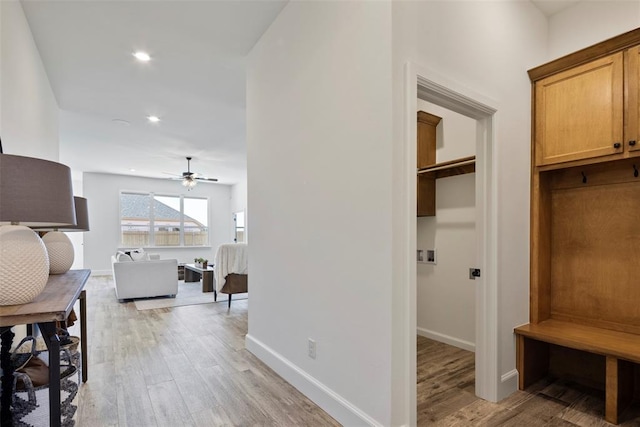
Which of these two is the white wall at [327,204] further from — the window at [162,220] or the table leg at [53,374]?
the window at [162,220]

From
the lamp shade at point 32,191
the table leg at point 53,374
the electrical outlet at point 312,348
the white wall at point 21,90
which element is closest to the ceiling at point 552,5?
the electrical outlet at point 312,348

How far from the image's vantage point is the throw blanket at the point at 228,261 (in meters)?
5.14

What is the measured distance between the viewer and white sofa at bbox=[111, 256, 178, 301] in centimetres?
560

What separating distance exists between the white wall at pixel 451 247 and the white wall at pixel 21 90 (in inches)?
144

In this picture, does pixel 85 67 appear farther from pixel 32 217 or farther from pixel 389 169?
pixel 389 169

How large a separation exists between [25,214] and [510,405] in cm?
295

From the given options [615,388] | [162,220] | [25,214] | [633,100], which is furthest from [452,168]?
[162,220]

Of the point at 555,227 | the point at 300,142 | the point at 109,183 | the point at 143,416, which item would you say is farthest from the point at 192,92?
the point at 109,183

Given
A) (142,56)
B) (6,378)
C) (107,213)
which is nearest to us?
(6,378)

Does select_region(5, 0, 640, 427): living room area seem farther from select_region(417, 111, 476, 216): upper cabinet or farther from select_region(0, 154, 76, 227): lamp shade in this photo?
select_region(0, 154, 76, 227): lamp shade

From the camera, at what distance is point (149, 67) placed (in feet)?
11.7

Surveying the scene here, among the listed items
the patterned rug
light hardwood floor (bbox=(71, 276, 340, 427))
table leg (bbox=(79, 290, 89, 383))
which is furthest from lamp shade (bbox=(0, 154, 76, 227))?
table leg (bbox=(79, 290, 89, 383))

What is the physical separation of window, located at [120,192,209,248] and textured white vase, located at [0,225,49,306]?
9.46 m

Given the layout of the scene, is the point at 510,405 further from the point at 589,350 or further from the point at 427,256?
the point at 427,256
